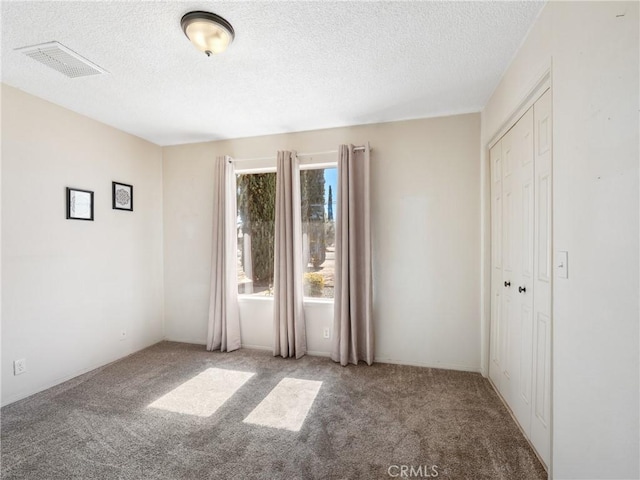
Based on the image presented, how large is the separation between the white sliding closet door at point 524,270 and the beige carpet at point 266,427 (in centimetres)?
24

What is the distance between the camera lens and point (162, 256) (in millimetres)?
4000

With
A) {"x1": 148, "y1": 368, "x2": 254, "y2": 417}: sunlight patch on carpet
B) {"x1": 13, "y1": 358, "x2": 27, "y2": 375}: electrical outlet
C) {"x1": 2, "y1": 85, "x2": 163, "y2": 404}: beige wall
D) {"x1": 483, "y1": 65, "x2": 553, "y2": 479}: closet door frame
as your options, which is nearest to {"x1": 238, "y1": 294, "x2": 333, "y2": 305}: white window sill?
{"x1": 148, "y1": 368, "x2": 254, "y2": 417}: sunlight patch on carpet

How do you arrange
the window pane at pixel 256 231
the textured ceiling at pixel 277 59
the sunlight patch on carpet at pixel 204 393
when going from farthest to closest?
the window pane at pixel 256 231 → the sunlight patch on carpet at pixel 204 393 → the textured ceiling at pixel 277 59

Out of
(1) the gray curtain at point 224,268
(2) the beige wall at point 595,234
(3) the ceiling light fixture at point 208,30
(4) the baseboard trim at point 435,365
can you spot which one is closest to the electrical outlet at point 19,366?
(1) the gray curtain at point 224,268

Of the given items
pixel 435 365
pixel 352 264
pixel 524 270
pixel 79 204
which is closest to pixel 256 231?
pixel 352 264

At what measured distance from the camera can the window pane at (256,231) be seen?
3670mm

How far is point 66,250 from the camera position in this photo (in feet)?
9.32

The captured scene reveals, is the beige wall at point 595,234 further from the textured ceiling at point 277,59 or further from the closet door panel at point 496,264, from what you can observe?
the closet door panel at point 496,264

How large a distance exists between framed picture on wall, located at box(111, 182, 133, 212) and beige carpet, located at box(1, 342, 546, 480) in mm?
1782

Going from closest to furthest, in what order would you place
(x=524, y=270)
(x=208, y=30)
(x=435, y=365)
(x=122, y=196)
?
(x=208, y=30) → (x=524, y=270) → (x=435, y=365) → (x=122, y=196)

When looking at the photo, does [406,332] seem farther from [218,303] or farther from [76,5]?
[76,5]

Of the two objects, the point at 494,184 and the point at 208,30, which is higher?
the point at 208,30

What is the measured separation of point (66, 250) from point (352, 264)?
→ 279 centimetres

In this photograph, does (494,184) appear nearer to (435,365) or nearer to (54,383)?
(435,365)
